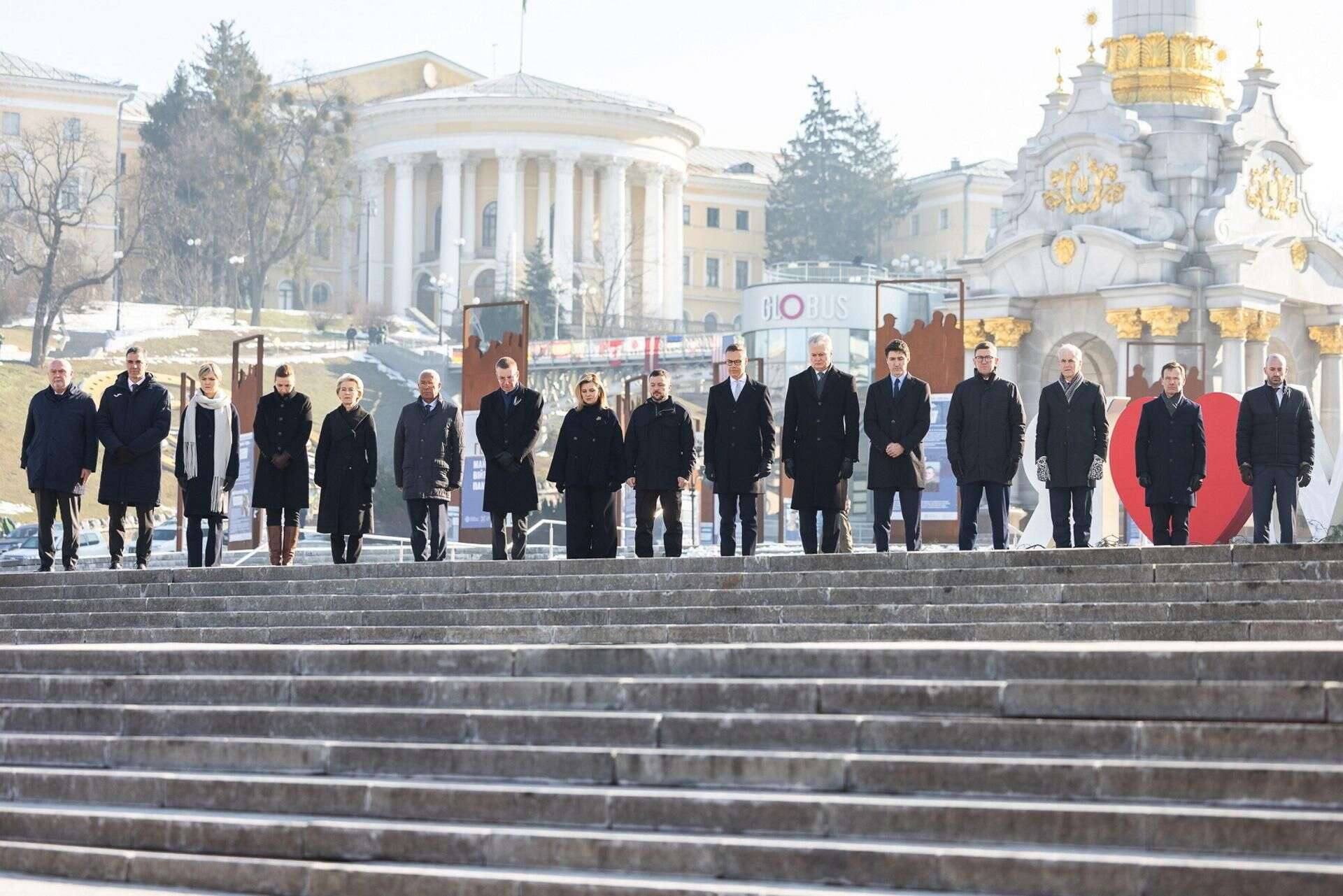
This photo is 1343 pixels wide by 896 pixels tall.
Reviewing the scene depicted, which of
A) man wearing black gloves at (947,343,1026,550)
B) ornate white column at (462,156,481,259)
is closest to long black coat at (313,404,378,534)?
man wearing black gloves at (947,343,1026,550)

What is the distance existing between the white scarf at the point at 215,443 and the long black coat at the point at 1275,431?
678 centimetres

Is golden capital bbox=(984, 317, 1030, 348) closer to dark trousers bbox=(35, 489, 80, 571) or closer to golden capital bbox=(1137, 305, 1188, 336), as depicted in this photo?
golden capital bbox=(1137, 305, 1188, 336)

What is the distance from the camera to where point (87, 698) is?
10211 millimetres

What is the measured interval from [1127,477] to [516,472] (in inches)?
247

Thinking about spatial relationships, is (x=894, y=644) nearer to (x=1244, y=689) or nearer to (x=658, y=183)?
(x=1244, y=689)

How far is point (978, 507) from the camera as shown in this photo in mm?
13398

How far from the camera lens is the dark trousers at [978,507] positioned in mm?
13430

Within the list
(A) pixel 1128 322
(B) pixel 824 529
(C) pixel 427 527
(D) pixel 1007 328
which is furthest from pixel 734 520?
(D) pixel 1007 328

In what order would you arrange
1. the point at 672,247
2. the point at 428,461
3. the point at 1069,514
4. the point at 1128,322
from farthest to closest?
the point at 672,247 → the point at 1128,322 → the point at 428,461 → the point at 1069,514

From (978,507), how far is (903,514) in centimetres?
49

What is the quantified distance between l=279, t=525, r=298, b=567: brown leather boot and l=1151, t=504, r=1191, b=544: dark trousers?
226 inches

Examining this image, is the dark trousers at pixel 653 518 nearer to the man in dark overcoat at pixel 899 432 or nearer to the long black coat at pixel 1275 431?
the man in dark overcoat at pixel 899 432

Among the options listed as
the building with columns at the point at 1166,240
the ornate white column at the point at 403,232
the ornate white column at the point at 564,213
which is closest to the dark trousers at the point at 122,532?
the building with columns at the point at 1166,240

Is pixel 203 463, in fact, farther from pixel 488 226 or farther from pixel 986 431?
pixel 488 226
